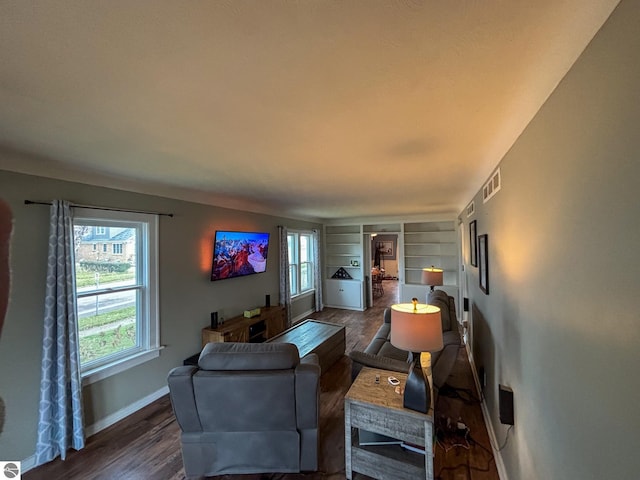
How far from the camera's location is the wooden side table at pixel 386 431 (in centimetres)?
176

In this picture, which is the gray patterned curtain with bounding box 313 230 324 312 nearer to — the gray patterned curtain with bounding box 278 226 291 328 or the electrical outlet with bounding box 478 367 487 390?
the gray patterned curtain with bounding box 278 226 291 328

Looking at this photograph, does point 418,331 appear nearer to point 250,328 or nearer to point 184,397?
point 184,397

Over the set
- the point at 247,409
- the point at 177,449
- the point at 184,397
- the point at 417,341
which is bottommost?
the point at 177,449

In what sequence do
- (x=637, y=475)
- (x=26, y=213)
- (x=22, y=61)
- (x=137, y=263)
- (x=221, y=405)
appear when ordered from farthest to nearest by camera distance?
(x=137, y=263) < (x=26, y=213) < (x=221, y=405) < (x=22, y=61) < (x=637, y=475)

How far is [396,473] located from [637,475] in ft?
5.19

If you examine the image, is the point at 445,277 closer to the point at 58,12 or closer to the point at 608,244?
the point at 608,244

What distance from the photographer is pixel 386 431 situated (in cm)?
186

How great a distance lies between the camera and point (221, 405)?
1874mm

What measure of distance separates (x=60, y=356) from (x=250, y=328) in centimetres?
217

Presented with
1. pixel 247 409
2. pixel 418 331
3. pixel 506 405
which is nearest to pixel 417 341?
pixel 418 331

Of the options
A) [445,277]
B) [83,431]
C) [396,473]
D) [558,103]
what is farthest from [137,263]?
[445,277]

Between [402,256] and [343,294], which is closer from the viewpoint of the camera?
[402,256]

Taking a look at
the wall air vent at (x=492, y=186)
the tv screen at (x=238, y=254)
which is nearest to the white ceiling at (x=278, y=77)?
the wall air vent at (x=492, y=186)

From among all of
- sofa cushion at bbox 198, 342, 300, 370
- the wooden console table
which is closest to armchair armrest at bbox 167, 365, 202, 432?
sofa cushion at bbox 198, 342, 300, 370
